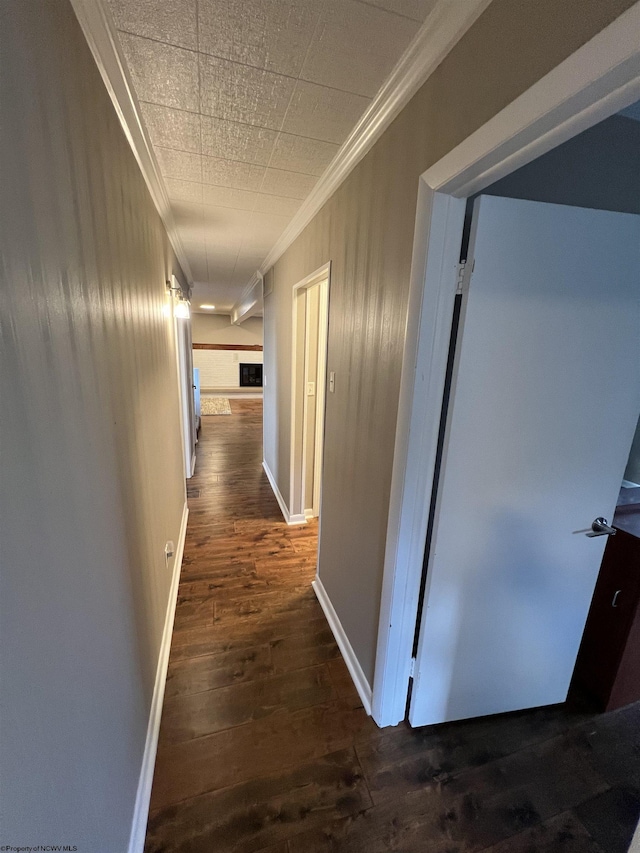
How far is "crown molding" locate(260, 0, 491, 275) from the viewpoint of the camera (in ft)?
2.74

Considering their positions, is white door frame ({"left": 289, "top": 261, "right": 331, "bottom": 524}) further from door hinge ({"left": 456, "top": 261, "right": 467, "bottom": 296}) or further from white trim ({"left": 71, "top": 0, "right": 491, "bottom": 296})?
door hinge ({"left": 456, "top": 261, "right": 467, "bottom": 296})

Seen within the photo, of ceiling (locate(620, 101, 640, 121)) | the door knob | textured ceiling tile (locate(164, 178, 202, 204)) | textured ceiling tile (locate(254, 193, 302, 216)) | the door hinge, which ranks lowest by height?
the door knob

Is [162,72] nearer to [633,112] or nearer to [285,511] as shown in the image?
[633,112]

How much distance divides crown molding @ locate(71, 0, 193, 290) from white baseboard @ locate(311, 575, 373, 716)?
2.45m

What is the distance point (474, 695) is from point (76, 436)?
71.6 inches

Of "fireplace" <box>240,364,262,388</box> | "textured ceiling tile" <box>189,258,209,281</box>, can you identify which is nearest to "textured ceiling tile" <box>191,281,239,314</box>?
"textured ceiling tile" <box>189,258,209,281</box>

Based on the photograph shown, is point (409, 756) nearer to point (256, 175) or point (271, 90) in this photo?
point (271, 90)

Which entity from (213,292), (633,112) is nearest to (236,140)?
(633,112)

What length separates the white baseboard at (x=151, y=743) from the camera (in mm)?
1057

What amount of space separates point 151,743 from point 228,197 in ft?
8.91

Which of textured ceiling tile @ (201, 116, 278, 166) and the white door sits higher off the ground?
textured ceiling tile @ (201, 116, 278, 166)

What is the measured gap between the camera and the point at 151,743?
1298 mm

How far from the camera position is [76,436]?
761mm

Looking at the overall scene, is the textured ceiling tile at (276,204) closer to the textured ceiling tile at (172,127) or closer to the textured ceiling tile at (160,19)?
the textured ceiling tile at (172,127)
